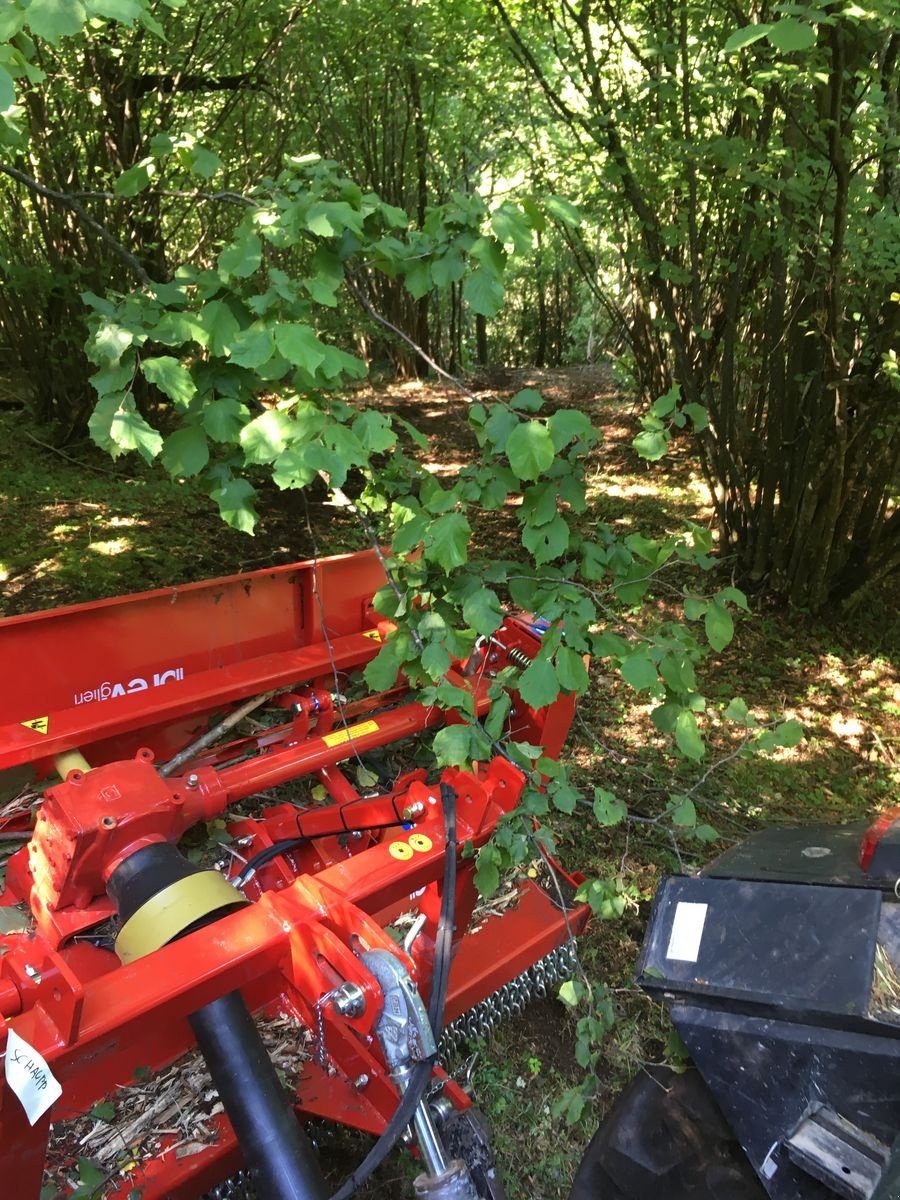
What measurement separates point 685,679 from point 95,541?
15.0 ft

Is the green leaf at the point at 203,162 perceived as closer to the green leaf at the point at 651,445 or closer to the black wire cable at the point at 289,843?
the green leaf at the point at 651,445

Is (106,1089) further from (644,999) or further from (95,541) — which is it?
(95,541)

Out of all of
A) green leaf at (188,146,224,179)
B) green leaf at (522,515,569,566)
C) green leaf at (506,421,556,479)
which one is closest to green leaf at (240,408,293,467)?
green leaf at (506,421,556,479)

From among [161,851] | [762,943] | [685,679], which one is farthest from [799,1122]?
[161,851]

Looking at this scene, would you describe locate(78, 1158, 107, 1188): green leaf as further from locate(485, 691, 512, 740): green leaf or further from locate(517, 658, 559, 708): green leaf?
locate(517, 658, 559, 708): green leaf

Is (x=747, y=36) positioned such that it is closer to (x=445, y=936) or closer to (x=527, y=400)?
(x=527, y=400)

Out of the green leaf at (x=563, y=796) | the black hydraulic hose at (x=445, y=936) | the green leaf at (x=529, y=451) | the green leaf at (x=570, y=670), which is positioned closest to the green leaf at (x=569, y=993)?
the black hydraulic hose at (x=445, y=936)

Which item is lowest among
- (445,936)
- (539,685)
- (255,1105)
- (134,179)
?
(255,1105)

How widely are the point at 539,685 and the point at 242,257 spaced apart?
1.10 m

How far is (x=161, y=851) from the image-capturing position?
6.69 feet

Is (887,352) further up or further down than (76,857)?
further up

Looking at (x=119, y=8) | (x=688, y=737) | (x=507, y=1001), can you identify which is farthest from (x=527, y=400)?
(x=507, y=1001)

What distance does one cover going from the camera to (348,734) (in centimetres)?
271

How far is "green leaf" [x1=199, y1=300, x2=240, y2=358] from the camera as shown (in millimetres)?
1771
